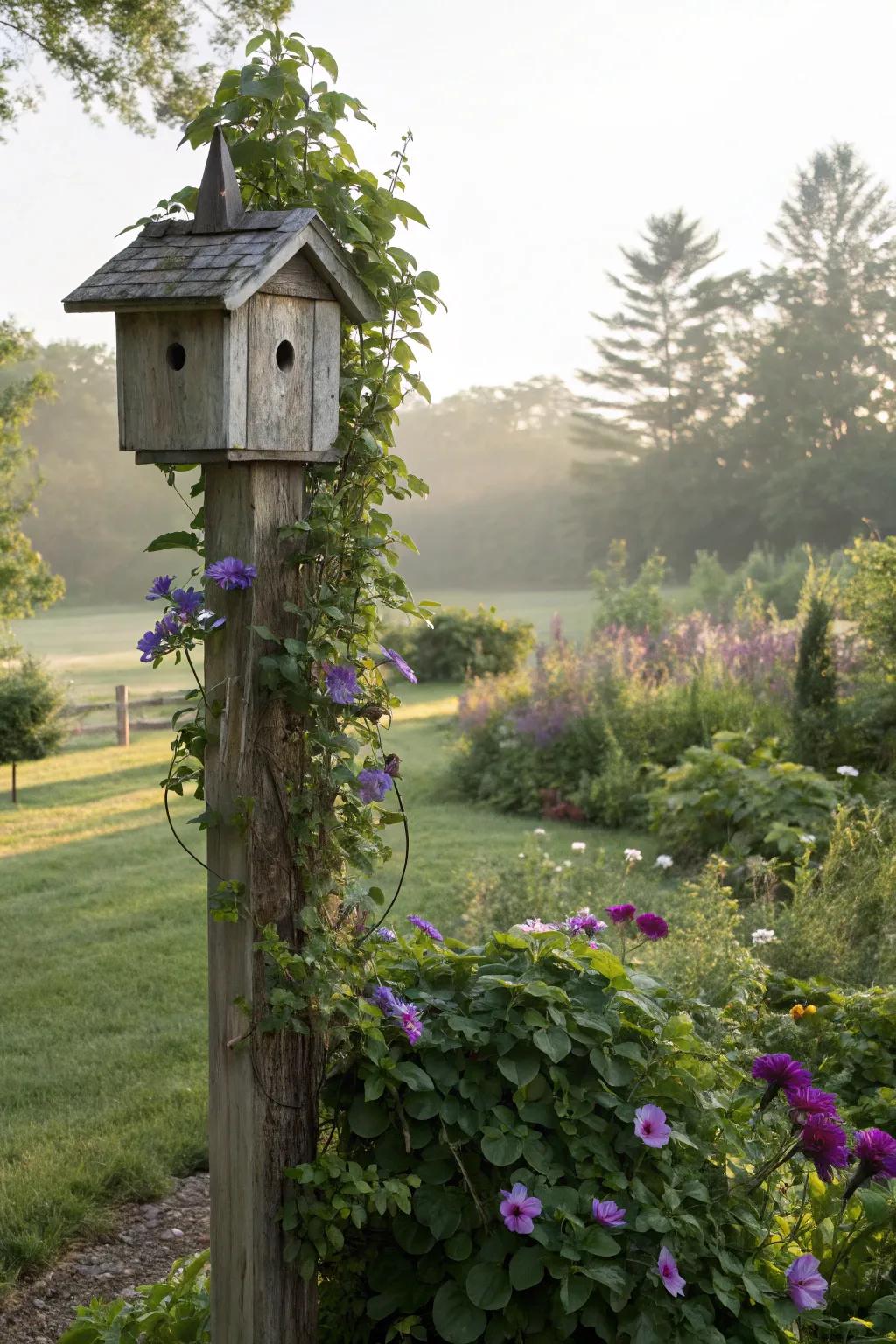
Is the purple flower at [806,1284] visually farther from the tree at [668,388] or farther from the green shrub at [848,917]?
the tree at [668,388]

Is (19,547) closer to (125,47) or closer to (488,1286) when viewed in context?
(125,47)

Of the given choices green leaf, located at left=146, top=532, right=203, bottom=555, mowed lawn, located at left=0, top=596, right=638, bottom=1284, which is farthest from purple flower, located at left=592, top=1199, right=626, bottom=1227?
Answer: mowed lawn, located at left=0, top=596, right=638, bottom=1284

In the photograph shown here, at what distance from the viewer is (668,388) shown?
37.8 m

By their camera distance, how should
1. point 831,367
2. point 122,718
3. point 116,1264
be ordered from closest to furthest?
1. point 116,1264
2. point 122,718
3. point 831,367

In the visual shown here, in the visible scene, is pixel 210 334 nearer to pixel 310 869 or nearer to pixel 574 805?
pixel 310 869

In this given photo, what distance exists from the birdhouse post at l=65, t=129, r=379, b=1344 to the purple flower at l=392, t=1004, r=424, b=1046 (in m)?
0.22

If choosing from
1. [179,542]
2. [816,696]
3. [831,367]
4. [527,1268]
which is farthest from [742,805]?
[831,367]

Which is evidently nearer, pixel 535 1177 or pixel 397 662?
pixel 535 1177

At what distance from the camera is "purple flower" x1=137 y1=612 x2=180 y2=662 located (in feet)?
7.07

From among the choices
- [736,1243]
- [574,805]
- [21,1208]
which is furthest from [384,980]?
[574,805]

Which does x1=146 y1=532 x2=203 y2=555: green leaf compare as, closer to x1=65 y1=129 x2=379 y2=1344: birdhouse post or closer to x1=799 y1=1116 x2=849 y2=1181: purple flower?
x1=65 y1=129 x2=379 y2=1344: birdhouse post

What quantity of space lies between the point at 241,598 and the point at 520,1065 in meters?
1.03

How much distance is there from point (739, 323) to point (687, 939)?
115ft

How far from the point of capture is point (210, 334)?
2.14 m
